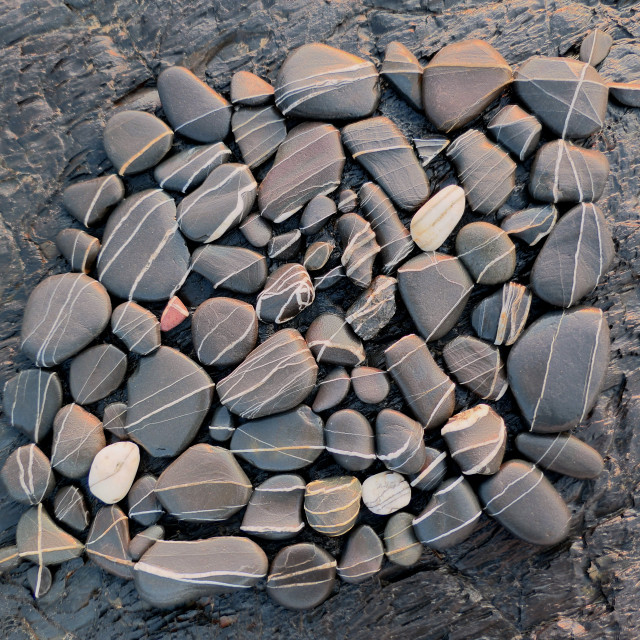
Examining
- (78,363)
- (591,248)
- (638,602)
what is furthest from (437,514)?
(78,363)

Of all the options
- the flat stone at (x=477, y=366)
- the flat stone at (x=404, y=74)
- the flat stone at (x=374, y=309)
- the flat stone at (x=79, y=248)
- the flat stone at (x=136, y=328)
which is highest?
the flat stone at (x=404, y=74)

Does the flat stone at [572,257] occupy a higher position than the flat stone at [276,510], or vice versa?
the flat stone at [572,257]

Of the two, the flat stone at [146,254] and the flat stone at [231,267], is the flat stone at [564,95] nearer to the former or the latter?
the flat stone at [231,267]

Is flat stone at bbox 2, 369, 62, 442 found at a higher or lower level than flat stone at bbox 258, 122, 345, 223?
lower

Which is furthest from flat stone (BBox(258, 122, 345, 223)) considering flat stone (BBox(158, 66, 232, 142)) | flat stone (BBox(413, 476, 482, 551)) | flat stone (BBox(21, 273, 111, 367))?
flat stone (BBox(413, 476, 482, 551))

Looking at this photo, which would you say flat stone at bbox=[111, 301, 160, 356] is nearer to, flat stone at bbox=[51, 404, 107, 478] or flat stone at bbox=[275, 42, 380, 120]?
flat stone at bbox=[51, 404, 107, 478]

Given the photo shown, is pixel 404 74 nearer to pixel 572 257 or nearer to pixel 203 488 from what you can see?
pixel 572 257

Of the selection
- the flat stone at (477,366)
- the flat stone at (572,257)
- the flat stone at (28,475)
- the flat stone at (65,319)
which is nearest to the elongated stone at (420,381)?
the flat stone at (477,366)
